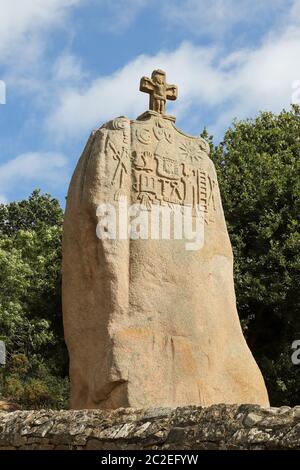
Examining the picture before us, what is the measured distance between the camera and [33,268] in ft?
81.7

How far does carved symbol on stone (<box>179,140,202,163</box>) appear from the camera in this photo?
1035 centimetres

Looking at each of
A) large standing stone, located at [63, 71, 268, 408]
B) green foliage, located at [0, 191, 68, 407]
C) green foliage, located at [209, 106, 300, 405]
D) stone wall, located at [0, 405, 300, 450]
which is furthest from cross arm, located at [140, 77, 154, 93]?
green foliage, located at [0, 191, 68, 407]

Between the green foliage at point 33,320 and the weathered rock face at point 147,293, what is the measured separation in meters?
10.9

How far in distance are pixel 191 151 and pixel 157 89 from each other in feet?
3.24

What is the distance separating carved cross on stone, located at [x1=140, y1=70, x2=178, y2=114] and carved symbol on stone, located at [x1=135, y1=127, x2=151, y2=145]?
56cm

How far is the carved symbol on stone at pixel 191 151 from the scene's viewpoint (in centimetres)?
1035

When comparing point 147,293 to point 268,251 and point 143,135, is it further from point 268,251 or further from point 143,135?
point 268,251

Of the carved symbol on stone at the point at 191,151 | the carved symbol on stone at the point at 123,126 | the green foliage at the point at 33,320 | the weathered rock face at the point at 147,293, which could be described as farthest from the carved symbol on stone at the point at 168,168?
the green foliage at the point at 33,320

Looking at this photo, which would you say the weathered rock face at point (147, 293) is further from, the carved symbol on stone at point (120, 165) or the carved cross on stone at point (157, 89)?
the carved cross on stone at point (157, 89)

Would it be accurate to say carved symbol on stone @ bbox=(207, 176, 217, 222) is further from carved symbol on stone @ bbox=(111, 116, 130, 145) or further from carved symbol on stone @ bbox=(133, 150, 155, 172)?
carved symbol on stone @ bbox=(111, 116, 130, 145)
